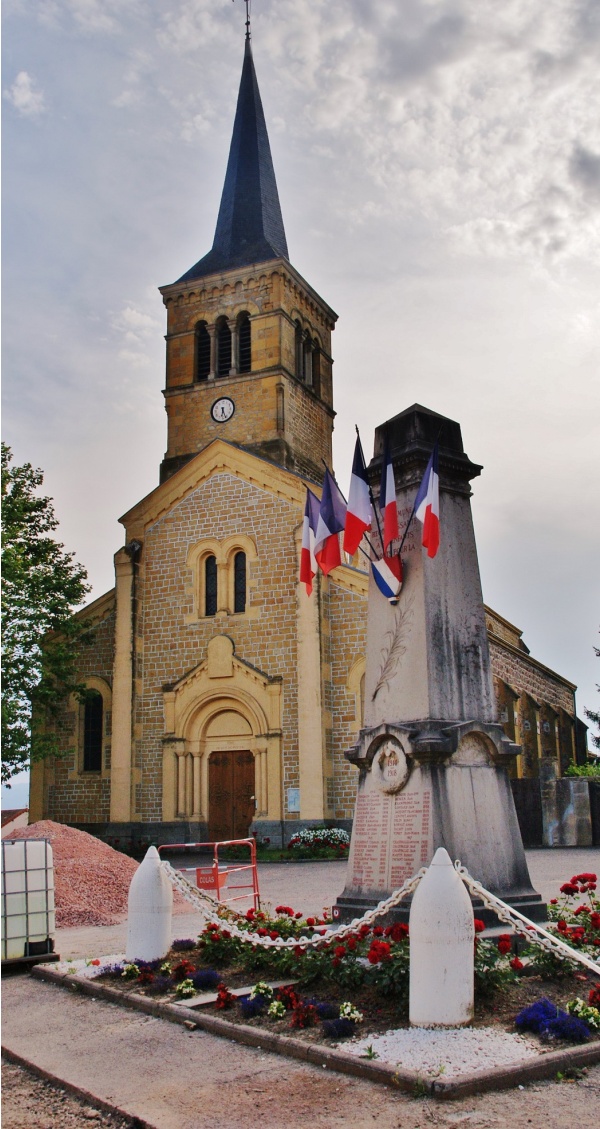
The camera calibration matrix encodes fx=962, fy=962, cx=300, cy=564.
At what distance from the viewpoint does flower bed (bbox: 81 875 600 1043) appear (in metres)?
6.33

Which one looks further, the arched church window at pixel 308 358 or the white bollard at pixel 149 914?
the arched church window at pixel 308 358

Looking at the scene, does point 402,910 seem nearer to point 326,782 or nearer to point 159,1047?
point 159,1047

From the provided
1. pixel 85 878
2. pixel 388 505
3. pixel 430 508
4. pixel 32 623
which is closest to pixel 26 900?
pixel 85 878

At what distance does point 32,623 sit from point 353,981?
61.1 feet

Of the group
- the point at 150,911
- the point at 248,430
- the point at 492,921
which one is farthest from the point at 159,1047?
the point at 248,430

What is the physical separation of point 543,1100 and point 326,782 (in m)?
20.0

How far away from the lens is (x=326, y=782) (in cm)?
2492

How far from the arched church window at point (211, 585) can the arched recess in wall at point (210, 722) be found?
1110 millimetres

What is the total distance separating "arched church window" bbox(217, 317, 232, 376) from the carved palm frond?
937 inches

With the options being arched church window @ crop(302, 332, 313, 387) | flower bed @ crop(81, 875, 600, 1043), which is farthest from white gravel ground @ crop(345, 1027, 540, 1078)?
arched church window @ crop(302, 332, 313, 387)

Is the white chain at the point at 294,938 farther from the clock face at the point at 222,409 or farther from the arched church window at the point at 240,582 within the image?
the clock face at the point at 222,409

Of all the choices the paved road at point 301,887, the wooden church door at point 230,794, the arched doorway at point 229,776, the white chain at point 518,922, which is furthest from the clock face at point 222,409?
the white chain at point 518,922

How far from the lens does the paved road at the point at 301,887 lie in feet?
37.0

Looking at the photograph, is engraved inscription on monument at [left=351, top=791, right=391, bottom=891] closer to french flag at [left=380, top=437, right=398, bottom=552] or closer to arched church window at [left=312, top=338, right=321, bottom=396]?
french flag at [left=380, top=437, right=398, bottom=552]
